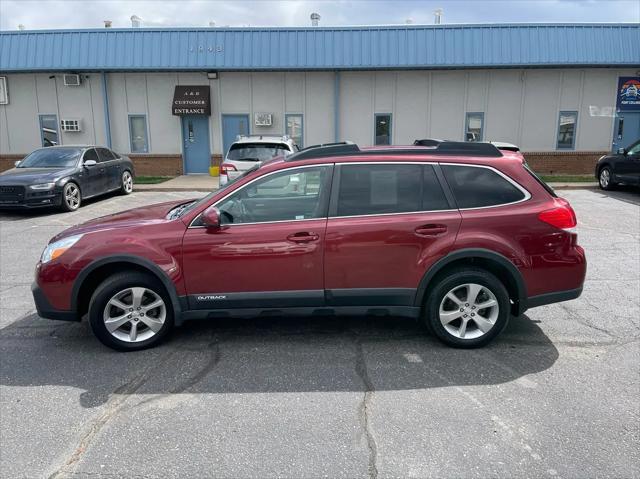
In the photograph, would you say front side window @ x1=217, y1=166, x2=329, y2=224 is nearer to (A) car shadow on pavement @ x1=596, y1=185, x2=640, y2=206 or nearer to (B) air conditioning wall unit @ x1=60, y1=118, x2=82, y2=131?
(A) car shadow on pavement @ x1=596, y1=185, x2=640, y2=206

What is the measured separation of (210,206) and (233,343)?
4.05ft

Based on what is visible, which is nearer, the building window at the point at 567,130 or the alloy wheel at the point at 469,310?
the alloy wheel at the point at 469,310

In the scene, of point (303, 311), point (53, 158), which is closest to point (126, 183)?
point (53, 158)

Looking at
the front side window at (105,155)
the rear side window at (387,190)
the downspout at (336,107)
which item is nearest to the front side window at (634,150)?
the downspout at (336,107)

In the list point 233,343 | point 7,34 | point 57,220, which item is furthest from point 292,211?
point 7,34

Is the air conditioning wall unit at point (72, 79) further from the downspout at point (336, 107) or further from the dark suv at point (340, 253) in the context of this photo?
the dark suv at point (340, 253)

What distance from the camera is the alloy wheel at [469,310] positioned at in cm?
422

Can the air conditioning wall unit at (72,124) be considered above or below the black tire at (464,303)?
above

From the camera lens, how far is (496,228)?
4148 millimetres

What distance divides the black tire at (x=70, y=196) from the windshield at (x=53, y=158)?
765 mm

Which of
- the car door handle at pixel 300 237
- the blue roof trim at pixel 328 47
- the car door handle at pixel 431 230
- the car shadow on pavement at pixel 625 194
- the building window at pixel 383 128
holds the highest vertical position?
the blue roof trim at pixel 328 47

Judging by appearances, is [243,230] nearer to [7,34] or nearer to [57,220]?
[57,220]

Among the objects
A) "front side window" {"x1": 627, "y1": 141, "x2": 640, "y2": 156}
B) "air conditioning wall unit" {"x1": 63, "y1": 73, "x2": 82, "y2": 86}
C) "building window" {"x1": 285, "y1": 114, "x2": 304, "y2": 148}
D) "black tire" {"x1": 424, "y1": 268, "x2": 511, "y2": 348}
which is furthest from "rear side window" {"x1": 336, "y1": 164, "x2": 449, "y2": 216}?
"air conditioning wall unit" {"x1": 63, "y1": 73, "x2": 82, "y2": 86}

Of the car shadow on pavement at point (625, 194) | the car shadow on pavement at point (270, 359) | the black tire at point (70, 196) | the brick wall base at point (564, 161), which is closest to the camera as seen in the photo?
the car shadow on pavement at point (270, 359)
